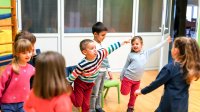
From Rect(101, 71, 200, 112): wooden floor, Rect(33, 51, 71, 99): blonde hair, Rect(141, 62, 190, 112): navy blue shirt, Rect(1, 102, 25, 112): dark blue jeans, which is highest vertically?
Rect(33, 51, 71, 99): blonde hair

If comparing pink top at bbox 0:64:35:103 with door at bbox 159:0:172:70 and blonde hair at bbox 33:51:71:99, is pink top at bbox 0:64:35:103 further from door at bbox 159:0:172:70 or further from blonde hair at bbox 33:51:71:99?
door at bbox 159:0:172:70

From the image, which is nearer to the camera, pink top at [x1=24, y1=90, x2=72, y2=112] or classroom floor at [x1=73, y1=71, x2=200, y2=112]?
pink top at [x1=24, y1=90, x2=72, y2=112]

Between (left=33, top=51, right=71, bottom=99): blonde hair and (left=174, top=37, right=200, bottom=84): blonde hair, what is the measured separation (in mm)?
1045

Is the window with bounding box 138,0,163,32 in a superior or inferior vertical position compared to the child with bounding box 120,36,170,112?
superior

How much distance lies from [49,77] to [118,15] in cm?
422

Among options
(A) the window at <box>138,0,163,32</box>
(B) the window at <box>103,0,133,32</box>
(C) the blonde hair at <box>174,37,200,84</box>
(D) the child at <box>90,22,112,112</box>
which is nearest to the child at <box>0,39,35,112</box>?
(D) the child at <box>90,22,112,112</box>

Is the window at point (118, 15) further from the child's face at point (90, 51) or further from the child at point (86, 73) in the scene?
the child's face at point (90, 51)

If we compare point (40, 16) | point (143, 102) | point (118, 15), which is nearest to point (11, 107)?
point (143, 102)

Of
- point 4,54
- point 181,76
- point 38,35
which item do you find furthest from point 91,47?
point 38,35

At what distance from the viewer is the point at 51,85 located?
1414mm

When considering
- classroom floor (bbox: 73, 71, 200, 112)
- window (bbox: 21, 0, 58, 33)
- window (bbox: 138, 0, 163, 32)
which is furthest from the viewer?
window (bbox: 138, 0, 163, 32)

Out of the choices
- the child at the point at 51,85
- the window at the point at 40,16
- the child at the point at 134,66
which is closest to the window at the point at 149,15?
the window at the point at 40,16

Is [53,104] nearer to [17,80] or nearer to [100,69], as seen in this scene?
[17,80]

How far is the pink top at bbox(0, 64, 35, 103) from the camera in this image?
2020 mm
